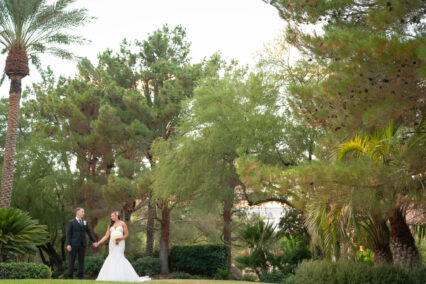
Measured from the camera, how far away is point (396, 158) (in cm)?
1059

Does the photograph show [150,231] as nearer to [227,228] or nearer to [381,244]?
[227,228]

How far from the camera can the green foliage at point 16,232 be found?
607 inches

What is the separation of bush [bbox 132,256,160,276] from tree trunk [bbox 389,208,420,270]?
1468 cm

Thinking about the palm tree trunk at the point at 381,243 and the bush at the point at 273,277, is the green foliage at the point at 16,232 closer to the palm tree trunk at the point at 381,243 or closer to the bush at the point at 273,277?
the bush at the point at 273,277

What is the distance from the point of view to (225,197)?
21.1 m

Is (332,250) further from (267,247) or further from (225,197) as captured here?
(225,197)

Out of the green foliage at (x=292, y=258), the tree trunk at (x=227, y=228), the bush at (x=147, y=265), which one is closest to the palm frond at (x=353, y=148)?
the green foliage at (x=292, y=258)

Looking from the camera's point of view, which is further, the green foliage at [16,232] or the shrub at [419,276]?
the green foliage at [16,232]

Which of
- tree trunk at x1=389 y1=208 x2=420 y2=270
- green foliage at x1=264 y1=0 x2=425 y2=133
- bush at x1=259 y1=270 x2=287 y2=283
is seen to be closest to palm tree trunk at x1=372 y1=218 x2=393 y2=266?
tree trunk at x1=389 y1=208 x2=420 y2=270

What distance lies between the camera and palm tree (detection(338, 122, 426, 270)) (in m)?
10.4

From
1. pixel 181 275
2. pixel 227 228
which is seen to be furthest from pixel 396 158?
pixel 227 228

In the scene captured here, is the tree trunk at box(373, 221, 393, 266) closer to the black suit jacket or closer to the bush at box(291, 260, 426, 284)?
the bush at box(291, 260, 426, 284)

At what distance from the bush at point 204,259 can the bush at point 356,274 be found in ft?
37.8

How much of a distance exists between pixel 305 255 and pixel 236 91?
24.4 feet
